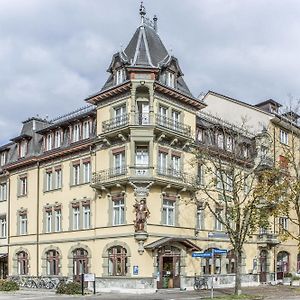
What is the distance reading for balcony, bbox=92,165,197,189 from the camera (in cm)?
3994

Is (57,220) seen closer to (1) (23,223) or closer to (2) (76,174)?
(2) (76,174)

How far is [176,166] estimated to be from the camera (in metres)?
43.3

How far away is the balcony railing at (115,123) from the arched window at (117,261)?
8.79 m

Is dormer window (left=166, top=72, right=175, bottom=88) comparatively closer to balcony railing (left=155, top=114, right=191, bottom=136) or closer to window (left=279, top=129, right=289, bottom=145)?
balcony railing (left=155, top=114, right=191, bottom=136)

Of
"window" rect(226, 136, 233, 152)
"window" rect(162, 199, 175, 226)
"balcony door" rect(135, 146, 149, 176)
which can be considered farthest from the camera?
"window" rect(226, 136, 233, 152)

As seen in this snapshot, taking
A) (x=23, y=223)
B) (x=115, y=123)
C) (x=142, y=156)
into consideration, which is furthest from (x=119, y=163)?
(x=23, y=223)

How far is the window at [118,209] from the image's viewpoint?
4122cm

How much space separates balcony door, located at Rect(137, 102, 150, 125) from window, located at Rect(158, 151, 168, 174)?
8.49 ft

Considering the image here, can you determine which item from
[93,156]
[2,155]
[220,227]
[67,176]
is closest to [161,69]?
[93,156]

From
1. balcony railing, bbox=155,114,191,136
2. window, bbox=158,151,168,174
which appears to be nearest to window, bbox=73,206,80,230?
window, bbox=158,151,168,174

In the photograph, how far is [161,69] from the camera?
42.4 meters

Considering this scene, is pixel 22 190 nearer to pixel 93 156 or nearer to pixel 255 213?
pixel 93 156

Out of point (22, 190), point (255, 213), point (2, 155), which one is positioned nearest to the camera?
point (255, 213)

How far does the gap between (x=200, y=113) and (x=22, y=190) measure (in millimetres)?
17889
